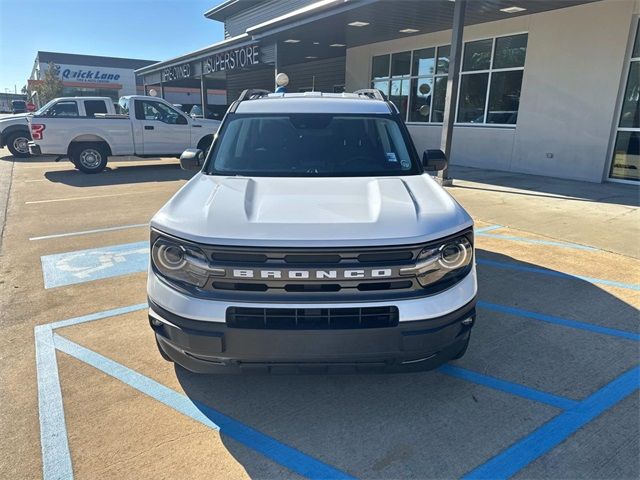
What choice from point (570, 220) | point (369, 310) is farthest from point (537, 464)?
point (570, 220)

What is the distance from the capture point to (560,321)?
3.85 m

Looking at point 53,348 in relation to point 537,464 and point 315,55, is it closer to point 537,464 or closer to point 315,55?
point 537,464

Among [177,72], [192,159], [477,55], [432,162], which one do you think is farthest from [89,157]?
[177,72]

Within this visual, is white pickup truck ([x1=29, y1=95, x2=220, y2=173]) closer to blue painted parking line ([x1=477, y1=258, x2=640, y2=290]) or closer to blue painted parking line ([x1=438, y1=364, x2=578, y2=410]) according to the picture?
blue painted parking line ([x1=477, y1=258, x2=640, y2=290])

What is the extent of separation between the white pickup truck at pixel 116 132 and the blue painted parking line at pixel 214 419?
1028 cm

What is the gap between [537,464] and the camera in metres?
2.29

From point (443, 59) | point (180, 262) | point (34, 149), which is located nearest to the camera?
point (180, 262)

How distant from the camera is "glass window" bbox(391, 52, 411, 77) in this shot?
1556cm

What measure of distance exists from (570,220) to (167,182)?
357 inches

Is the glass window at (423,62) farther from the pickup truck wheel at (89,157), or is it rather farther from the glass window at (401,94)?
the pickup truck wheel at (89,157)

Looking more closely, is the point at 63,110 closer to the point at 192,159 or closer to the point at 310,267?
the point at 192,159

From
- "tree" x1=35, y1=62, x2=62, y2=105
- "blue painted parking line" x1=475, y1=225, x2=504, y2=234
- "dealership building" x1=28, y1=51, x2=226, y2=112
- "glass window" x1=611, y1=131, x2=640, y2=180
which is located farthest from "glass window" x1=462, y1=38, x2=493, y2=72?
"tree" x1=35, y1=62, x2=62, y2=105

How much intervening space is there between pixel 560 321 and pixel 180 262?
3224mm

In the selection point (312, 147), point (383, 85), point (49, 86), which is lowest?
point (312, 147)
